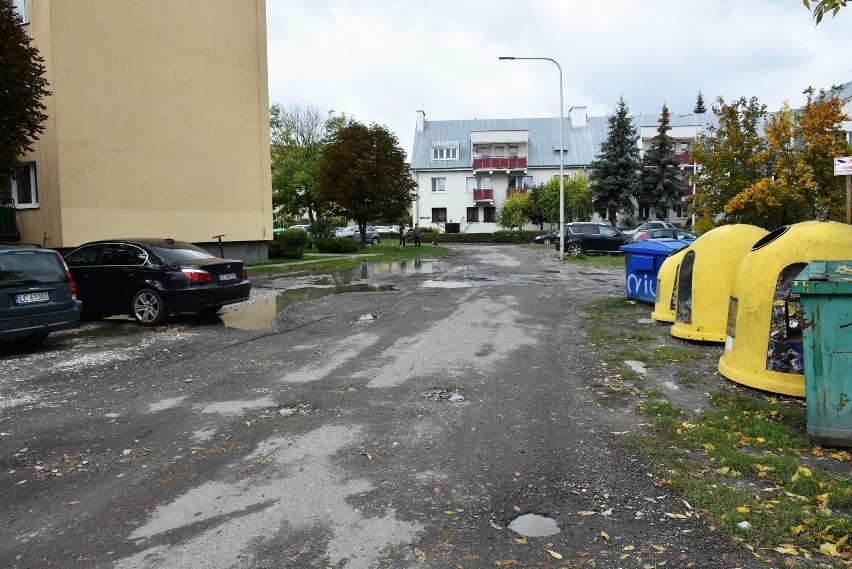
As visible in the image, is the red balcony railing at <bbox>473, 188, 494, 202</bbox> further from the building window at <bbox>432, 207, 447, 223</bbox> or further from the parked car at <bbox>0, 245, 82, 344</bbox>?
the parked car at <bbox>0, 245, 82, 344</bbox>

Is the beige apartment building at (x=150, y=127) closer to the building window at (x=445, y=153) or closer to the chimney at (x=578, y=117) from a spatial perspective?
the building window at (x=445, y=153)

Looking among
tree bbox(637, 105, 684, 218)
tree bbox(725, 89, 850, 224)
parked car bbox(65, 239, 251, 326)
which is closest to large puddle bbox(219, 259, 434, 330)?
parked car bbox(65, 239, 251, 326)

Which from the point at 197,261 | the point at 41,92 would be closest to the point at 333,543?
the point at 197,261

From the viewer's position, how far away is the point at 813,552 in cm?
329

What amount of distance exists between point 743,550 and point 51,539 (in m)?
3.70

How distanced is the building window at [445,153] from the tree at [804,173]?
52.5 metres

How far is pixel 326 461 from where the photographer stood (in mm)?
4641

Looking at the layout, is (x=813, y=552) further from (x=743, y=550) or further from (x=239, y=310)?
(x=239, y=310)

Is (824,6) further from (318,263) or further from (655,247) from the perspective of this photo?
(318,263)

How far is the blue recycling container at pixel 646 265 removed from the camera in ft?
41.6

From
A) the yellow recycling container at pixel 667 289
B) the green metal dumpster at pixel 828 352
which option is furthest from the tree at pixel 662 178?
the green metal dumpster at pixel 828 352

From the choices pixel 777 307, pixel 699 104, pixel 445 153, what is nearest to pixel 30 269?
pixel 777 307

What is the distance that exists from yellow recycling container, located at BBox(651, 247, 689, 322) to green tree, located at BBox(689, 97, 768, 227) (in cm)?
545

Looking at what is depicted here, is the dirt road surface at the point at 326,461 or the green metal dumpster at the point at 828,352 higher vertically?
the green metal dumpster at the point at 828,352
